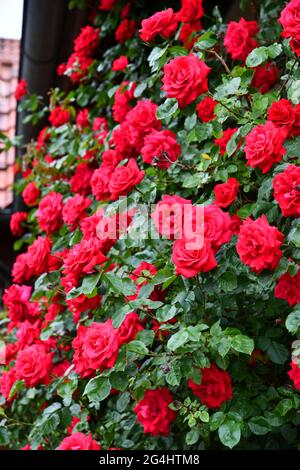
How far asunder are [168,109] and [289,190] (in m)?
0.43

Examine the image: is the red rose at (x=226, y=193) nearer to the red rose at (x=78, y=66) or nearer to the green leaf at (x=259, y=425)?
the green leaf at (x=259, y=425)

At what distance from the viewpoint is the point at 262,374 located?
1659 millimetres

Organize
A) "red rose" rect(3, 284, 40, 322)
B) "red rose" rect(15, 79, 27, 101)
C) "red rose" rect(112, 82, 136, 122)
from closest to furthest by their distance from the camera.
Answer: "red rose" rect(3, 284, 40, 322) → "red rose" rect(112, 82, 136, 122) → "red rose" rect(15, 79, 27, 101)

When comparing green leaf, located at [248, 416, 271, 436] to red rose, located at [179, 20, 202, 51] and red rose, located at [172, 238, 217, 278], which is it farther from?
red rose, located at [179, 20, 202, 51]

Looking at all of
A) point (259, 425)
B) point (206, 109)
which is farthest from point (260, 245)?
point (206, 109)

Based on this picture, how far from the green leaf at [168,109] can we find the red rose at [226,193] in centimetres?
23

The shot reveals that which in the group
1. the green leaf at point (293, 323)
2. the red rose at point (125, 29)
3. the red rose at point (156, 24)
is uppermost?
the red rose at point (156, 24)

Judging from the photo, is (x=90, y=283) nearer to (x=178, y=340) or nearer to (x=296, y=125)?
(x=178, y=340)

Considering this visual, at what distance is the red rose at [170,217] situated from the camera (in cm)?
131

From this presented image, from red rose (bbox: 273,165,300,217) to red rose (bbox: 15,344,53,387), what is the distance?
81 cm

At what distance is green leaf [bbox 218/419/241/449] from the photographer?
1296 mm

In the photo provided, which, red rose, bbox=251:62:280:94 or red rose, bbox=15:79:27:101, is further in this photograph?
red rose, bbox=15:79:27:101

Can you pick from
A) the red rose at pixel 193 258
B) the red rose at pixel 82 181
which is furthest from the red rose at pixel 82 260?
the red rose at pixel 82 181

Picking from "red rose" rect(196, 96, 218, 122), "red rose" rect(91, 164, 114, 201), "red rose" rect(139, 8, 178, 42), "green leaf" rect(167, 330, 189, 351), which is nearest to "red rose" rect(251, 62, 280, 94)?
"red rose" rect(196, 96, 218, 122)
